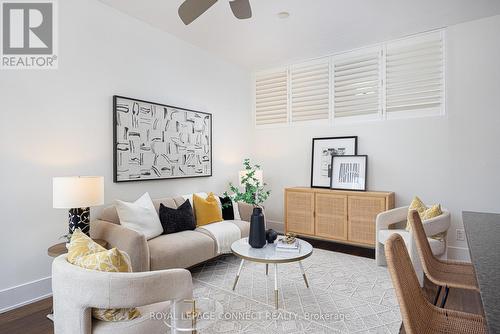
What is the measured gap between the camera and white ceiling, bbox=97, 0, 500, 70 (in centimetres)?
315

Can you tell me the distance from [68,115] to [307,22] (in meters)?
2.87

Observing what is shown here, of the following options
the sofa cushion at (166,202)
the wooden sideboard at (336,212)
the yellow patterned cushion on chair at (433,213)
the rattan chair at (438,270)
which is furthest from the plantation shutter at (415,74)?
the sofa cushion at (166,202)

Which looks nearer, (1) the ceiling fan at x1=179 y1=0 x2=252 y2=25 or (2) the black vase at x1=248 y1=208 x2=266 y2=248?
(1) the ceiling fan at x1=179 y1=0 x2=252 y2=25

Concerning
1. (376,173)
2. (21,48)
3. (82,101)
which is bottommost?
(376,173)

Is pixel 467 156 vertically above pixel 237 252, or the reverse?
pixel 467 156

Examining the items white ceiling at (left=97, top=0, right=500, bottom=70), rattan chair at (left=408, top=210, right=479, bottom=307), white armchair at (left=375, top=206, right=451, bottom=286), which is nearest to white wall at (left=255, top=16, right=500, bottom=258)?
white ceiling at (left=97, top=0, right=500, bottom=70)

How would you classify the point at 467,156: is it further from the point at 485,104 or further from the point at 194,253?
the point at 194,253

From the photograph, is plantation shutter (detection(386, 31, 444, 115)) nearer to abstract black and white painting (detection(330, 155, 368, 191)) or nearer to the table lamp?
abstract black and white painting (detection(330, 155, 368, 191))

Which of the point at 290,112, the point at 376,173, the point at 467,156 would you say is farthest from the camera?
the point at 290,112

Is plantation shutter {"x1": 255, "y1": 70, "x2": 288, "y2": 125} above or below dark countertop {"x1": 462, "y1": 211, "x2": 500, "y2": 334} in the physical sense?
above

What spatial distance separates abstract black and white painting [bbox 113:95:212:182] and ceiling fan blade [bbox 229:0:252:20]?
154 centimetres

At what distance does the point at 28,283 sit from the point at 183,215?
5.01 ft

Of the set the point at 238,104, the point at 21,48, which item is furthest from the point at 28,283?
the point at 238,104

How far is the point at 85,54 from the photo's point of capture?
9.96 ft
